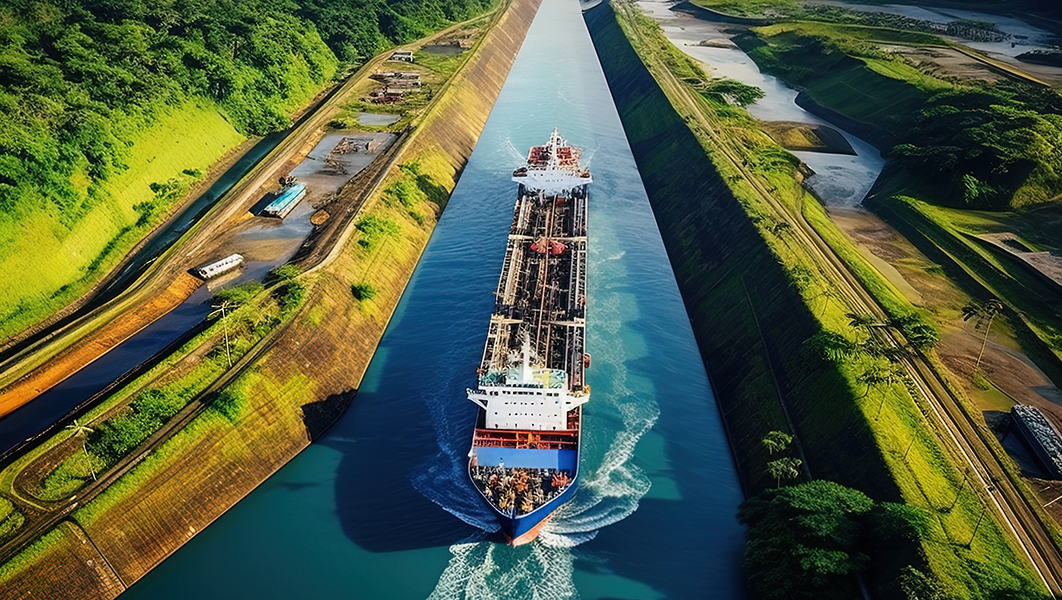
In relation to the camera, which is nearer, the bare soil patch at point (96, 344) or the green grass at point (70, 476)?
the green grass at point (70, 476)

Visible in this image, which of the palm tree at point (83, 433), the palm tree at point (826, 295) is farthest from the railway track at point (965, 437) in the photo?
the palm tree at point (83, 433)

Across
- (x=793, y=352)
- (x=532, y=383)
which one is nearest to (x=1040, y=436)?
(x=793, y=352)

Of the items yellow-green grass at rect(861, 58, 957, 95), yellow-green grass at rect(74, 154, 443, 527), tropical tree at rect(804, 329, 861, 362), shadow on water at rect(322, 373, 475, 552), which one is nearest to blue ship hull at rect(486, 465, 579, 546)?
shadow on water at rect(322, 373, 475, 552)

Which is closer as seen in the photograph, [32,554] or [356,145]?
[32,554]

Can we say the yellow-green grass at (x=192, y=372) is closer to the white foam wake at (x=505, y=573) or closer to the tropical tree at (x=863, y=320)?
the white foam wake at (x=505, y=573)

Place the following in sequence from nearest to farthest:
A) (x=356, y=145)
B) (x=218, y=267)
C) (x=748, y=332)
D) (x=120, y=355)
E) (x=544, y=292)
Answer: (x=120, y=355) < (x=748, y=332) < (x=218, y=267) < (x=544, y=292) < (x=356, y=145)

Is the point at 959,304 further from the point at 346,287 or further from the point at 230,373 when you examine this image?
the point at 230,373

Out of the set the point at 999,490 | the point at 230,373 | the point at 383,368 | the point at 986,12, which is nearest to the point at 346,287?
the point at 383,368

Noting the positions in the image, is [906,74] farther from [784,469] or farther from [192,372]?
[192,372]
